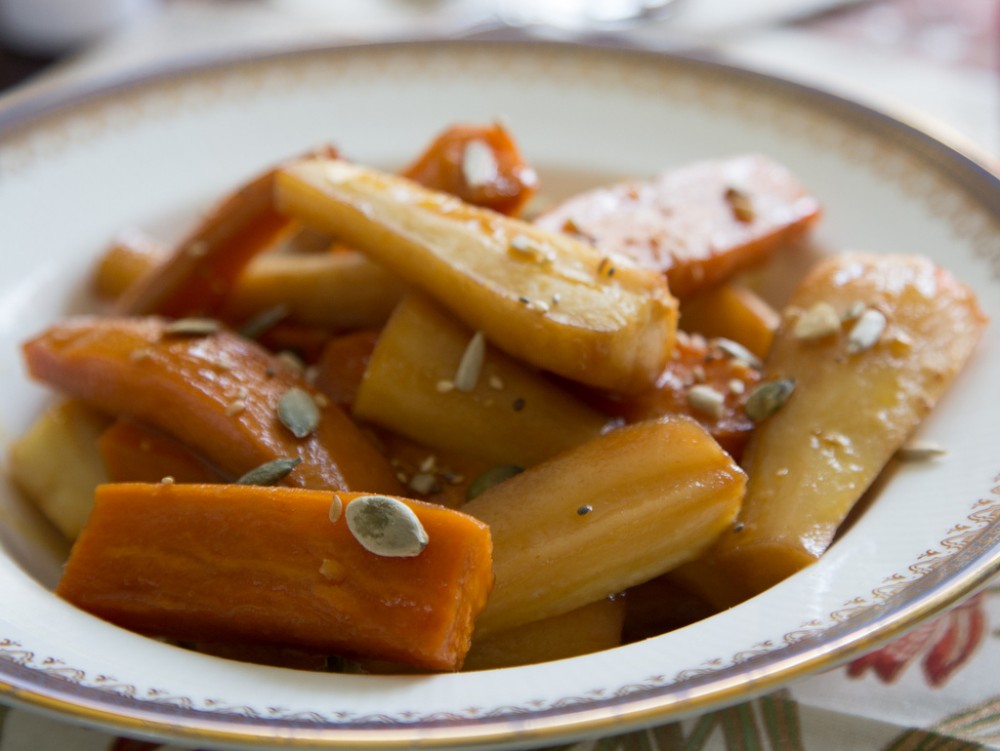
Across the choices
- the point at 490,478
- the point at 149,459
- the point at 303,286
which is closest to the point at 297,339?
the point at 303,286

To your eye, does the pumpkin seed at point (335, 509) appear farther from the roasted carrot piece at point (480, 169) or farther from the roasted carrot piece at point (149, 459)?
the roasted carrot piece at point (480, 169)

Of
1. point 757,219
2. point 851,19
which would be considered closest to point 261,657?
point 757,219

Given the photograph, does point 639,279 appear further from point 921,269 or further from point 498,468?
point 921,269

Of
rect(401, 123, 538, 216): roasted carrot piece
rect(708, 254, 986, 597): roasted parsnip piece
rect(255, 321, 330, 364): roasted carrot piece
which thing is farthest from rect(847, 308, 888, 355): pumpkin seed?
rect(255, 321, 330, 364): roasted carrot piece

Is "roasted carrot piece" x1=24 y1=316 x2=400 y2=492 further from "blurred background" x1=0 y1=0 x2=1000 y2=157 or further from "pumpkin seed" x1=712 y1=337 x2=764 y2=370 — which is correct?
"blurred background" x1=0 y1=0 x2=1000 y2=157

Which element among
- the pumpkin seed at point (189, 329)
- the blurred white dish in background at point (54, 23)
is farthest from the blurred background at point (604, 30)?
the pumpkin seed at point (189, 329)
